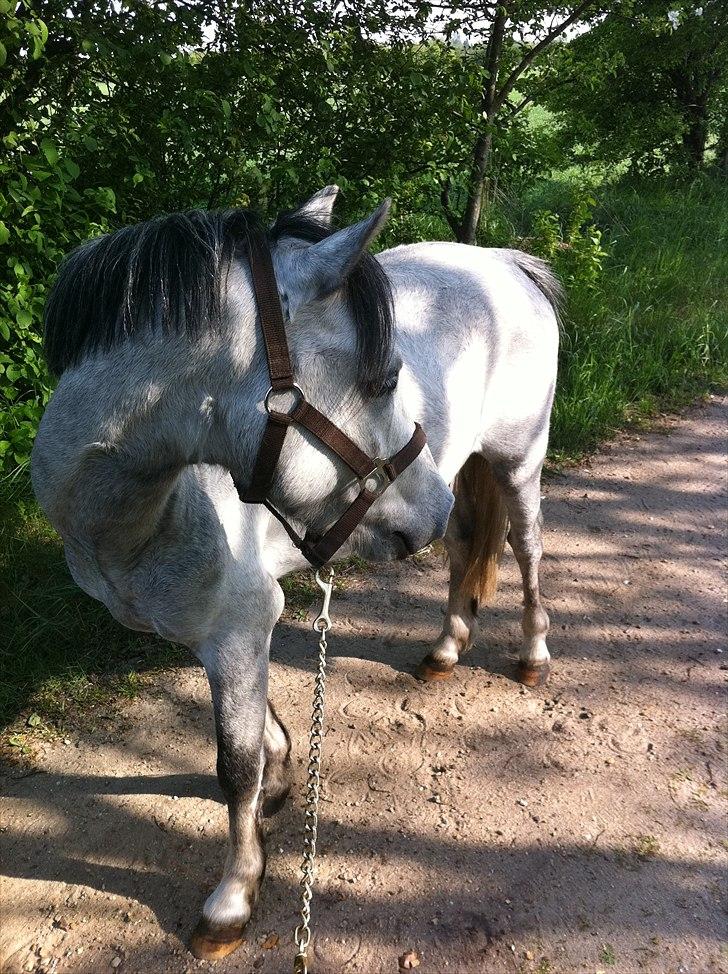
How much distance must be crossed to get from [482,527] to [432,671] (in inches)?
27.1

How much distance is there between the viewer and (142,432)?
1536 mm

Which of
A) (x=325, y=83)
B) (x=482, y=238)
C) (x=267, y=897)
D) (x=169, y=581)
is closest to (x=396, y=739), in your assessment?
(x=267, y=897)

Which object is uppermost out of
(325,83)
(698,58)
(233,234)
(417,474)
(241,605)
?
(698,58)

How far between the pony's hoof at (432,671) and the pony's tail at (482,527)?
0.36 metres

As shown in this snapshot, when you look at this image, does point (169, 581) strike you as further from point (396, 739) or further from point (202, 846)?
point (396, 739)

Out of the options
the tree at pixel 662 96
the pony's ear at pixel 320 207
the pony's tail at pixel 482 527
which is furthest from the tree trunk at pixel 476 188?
the pony's ear at pixel 320 207

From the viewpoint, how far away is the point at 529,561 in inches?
127

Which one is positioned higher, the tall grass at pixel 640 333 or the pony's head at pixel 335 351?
the pony's head at pixel 335 351

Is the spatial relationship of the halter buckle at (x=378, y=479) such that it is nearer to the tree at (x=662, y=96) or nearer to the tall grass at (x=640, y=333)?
the tall grass at (x=640, y=333)

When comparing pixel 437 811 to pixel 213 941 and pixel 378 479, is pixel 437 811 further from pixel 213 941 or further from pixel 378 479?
pixel 378 479

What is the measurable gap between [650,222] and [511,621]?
6327 mm

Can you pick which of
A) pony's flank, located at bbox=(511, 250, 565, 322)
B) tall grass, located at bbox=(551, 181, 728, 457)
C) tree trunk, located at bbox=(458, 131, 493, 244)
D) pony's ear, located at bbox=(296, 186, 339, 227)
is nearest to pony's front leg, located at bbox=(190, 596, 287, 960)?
pony's ear, located at bbox=(296, 186, 339, 227)

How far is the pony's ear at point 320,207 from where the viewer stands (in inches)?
66.1

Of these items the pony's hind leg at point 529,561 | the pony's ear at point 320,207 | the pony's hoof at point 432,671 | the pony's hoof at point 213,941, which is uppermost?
the pony's ear at point 320,207
